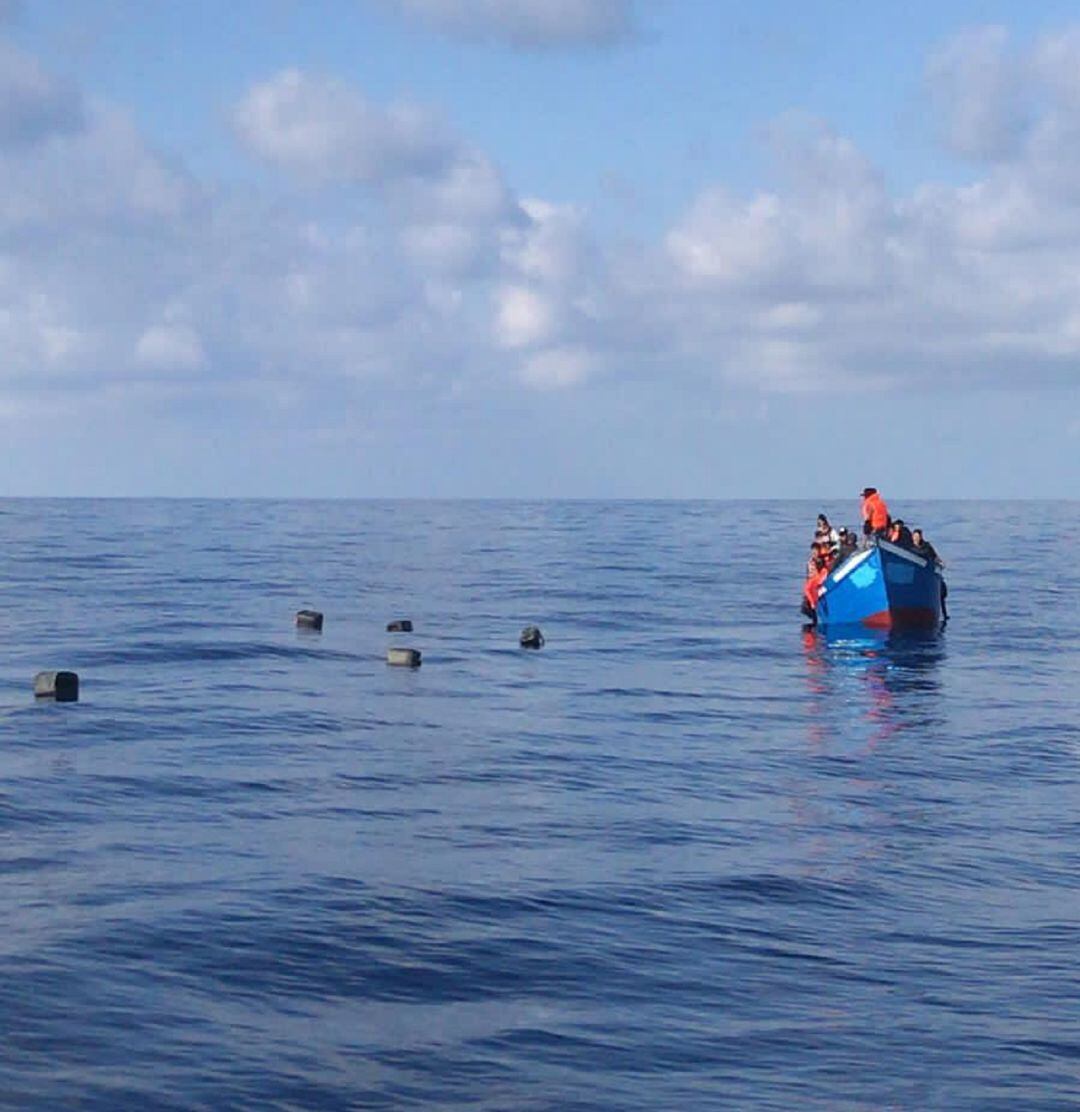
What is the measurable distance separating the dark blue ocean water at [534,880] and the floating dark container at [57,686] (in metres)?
0.62

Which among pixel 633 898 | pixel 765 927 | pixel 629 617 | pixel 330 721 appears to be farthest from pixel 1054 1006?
pixel 629 617

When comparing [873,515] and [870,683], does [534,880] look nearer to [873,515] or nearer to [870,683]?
[870,683]

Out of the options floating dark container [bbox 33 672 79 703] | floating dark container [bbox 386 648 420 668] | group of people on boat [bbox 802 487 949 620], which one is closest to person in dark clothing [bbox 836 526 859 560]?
group of people on boat [bbox 802 487 949 620]

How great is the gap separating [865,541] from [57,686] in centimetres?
2079

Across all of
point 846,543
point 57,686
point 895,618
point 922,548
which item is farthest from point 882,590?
point 57,686

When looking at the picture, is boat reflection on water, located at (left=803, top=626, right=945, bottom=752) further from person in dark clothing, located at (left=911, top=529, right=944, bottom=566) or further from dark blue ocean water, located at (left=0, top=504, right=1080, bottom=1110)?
person in dark clothing, located at (left=911, top=529, right=944, bottom=566)

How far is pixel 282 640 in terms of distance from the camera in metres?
35.2

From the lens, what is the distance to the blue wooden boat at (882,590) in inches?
1517

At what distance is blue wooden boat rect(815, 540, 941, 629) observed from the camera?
3853cm

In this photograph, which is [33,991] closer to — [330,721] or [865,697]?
[330,721]

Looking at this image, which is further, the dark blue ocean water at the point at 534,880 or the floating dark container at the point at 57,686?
the floating dark container at the point at 57,686

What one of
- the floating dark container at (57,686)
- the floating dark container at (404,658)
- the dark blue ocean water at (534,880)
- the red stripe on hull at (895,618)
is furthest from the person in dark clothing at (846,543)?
the floating dark container at (57,686)

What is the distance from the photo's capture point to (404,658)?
3078 centimetres

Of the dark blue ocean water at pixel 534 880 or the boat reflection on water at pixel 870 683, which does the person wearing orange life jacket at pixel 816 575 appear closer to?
the boat reflection on water at pixel 870 683
